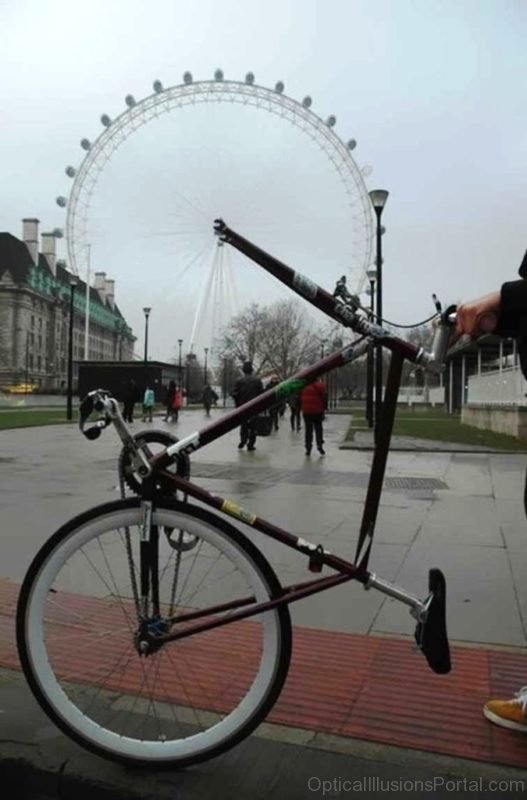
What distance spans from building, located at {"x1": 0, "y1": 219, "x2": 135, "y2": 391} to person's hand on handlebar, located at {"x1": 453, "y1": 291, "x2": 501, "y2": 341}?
104038mm

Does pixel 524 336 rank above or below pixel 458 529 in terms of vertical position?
above

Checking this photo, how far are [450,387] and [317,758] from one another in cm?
5176

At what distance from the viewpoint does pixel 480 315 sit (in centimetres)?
275

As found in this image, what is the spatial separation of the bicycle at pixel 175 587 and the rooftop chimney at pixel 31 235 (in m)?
125

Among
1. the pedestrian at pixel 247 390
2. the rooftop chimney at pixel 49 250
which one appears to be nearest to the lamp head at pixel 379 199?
the pedestrian at pixel 247 390

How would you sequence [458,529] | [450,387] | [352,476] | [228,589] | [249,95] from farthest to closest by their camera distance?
[450,387]
[249,95]
[352,476]
[458,529]
[228,589]

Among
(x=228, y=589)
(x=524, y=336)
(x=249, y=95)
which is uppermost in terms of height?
(x=249, y=95)

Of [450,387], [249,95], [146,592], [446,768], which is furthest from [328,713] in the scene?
[450,387]

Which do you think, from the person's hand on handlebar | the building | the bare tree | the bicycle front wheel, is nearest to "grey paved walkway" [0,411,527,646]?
the bicycle front wheel

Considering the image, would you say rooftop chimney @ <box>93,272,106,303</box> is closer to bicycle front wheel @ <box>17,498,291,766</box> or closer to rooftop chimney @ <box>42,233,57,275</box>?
rooftop chimney @ <box>42,233,57,275</box>

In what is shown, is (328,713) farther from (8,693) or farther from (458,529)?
(458,529)

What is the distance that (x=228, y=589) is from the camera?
2902 millimetres

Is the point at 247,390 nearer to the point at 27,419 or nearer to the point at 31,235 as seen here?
the point at 27,419

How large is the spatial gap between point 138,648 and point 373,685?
48.8 inches
